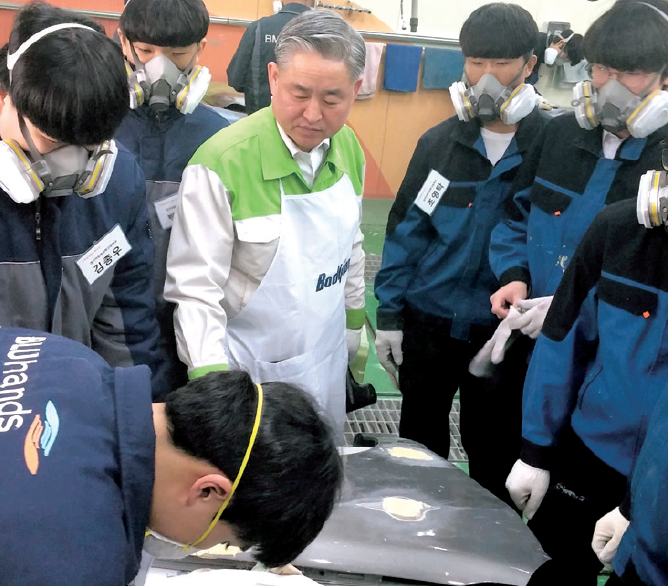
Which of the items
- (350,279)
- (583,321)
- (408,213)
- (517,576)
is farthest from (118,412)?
(408,213)

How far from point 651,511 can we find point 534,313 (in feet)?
2.55

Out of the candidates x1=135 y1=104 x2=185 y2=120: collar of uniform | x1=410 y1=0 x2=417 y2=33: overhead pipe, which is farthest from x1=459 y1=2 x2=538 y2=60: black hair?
x1=410 y1=0 x2=417 y2=33: overhead pipe

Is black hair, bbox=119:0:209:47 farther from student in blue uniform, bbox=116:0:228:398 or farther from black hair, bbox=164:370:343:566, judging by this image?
black hair, bbox=164:370:343:566

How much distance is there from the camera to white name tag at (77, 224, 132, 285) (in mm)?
1430

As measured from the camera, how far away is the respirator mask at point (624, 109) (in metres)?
1.60

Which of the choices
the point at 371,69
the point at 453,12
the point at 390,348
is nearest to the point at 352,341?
the point at 390,348

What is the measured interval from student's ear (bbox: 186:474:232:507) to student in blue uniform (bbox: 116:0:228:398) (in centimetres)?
80

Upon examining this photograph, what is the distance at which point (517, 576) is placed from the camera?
4.22 ft

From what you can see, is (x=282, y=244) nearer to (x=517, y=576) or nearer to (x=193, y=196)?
(x=193, y=196)

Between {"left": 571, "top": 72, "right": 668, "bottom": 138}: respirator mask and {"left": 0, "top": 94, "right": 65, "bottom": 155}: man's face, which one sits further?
{"left": 571, "top": 72, "right": 668, "bottom": 138}: respirator mask

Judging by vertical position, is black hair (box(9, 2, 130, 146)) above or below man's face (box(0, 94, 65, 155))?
above

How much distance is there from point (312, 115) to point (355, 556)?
0.94m

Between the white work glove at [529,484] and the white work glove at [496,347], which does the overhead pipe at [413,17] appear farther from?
the white work glove at [529,484]

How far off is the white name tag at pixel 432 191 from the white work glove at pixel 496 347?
1.31ft
